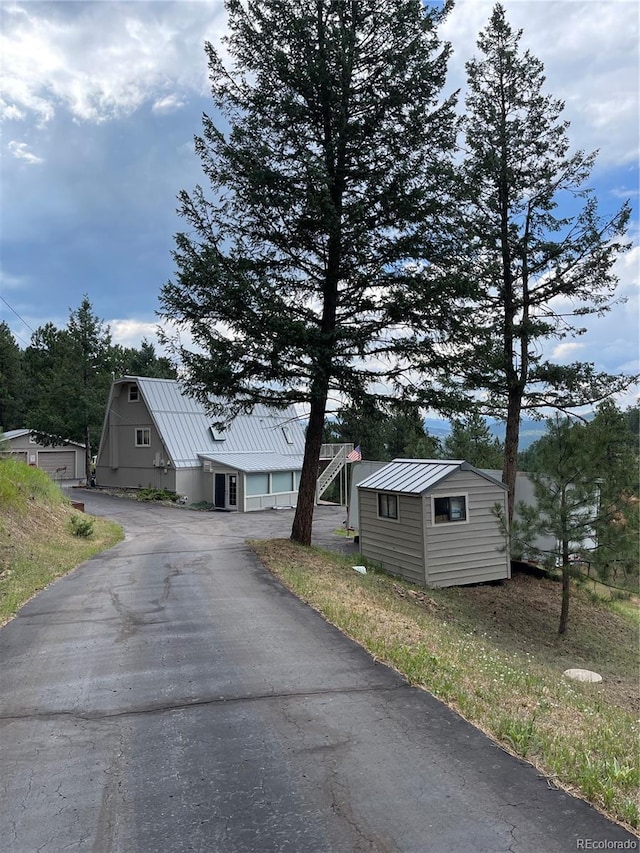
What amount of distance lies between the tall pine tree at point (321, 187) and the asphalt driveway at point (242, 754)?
19.3 feet

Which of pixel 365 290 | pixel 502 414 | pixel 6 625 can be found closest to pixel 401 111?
pixel 365 290

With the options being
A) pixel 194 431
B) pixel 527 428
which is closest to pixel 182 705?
pixel 527 428

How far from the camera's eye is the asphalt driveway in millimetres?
2693

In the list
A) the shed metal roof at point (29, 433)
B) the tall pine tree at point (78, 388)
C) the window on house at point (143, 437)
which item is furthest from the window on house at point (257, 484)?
the shed metal roof at point (29, 433)

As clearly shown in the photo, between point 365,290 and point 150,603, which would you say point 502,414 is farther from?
point 150,603

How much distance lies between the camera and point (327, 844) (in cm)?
261

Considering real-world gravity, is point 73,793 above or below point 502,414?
below

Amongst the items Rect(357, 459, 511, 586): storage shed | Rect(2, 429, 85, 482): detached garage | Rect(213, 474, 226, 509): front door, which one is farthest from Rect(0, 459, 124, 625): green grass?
Rect(2, 429, 85, 482): detached garage

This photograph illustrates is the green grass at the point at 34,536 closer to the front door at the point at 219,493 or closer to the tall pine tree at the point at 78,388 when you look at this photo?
the front door at the point at 219,493

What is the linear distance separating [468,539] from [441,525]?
3.21ft

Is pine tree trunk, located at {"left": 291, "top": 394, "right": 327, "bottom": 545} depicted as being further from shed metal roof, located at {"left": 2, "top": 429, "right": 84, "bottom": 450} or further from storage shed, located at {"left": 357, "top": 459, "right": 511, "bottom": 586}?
shed metal roof, located at {"left": 2, "top": 429, "right": 84, "bottom": 450}

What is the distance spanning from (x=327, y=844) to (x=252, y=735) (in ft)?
3.82

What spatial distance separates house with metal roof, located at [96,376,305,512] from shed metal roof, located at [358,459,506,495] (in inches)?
420

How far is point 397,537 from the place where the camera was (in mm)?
14008
